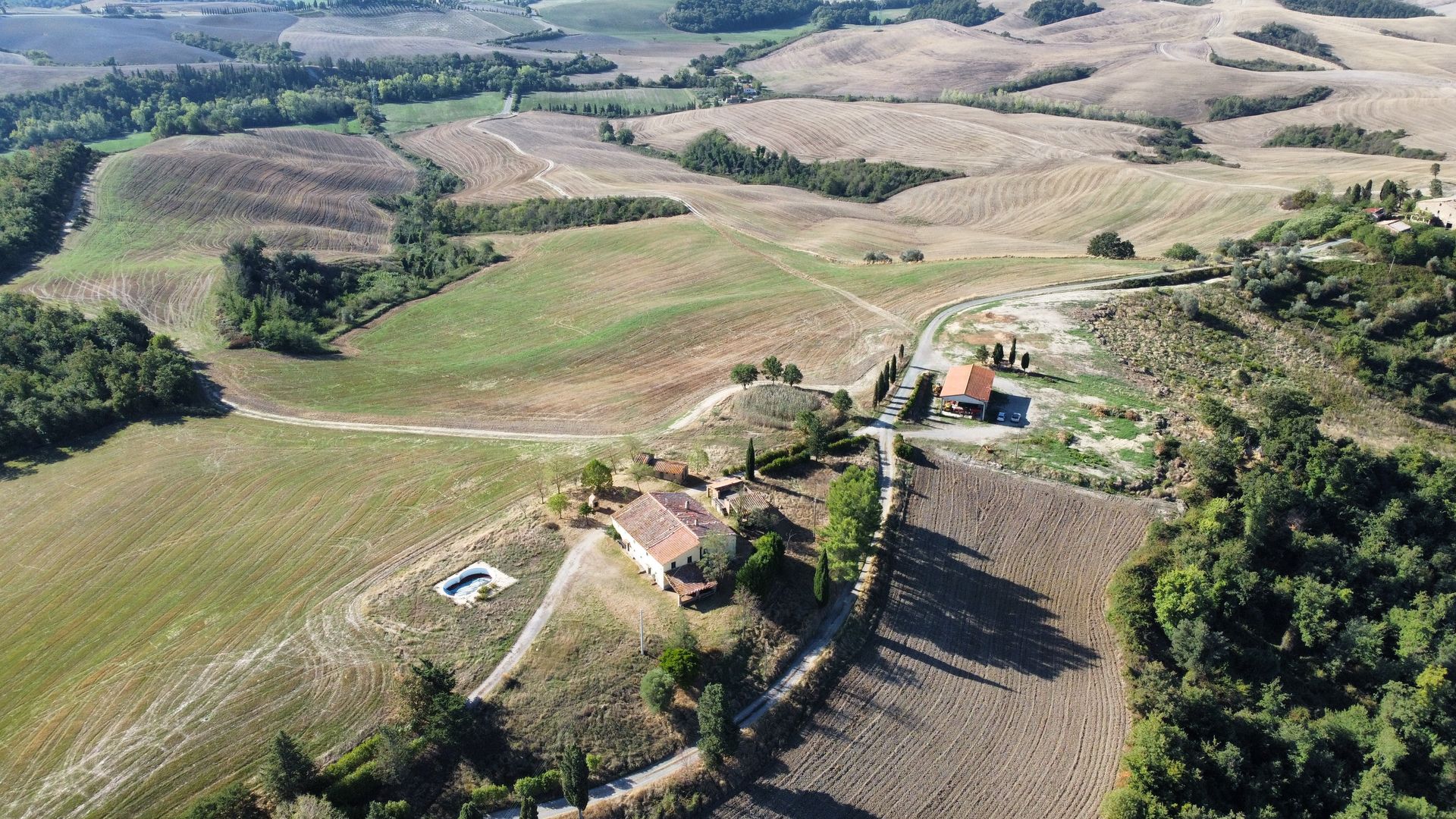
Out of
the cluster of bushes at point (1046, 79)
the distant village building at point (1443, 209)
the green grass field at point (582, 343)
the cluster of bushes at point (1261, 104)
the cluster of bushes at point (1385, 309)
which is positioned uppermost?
the cluster of bushes at point (1046, 79)

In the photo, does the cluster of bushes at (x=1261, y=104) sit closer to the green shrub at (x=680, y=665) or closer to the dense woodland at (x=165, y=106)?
the green shrub at (x=680, y=665)

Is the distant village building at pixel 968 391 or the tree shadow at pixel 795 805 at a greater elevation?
the distant village building at pixel 968 391

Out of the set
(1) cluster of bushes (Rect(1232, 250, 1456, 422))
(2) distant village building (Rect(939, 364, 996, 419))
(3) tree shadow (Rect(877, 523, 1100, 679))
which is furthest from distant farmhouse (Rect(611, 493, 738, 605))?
(1) cluster of bushes (Rect(1232, 250, 1456, 422))

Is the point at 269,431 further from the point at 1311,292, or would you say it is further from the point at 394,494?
the point at 1311,292

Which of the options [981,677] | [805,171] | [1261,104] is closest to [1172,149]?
[1261,104]

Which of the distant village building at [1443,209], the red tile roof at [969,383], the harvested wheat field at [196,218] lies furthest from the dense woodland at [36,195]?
the distant village building at [1443,209]

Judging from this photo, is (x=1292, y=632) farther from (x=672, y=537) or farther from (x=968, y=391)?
(x=672, y=537)
